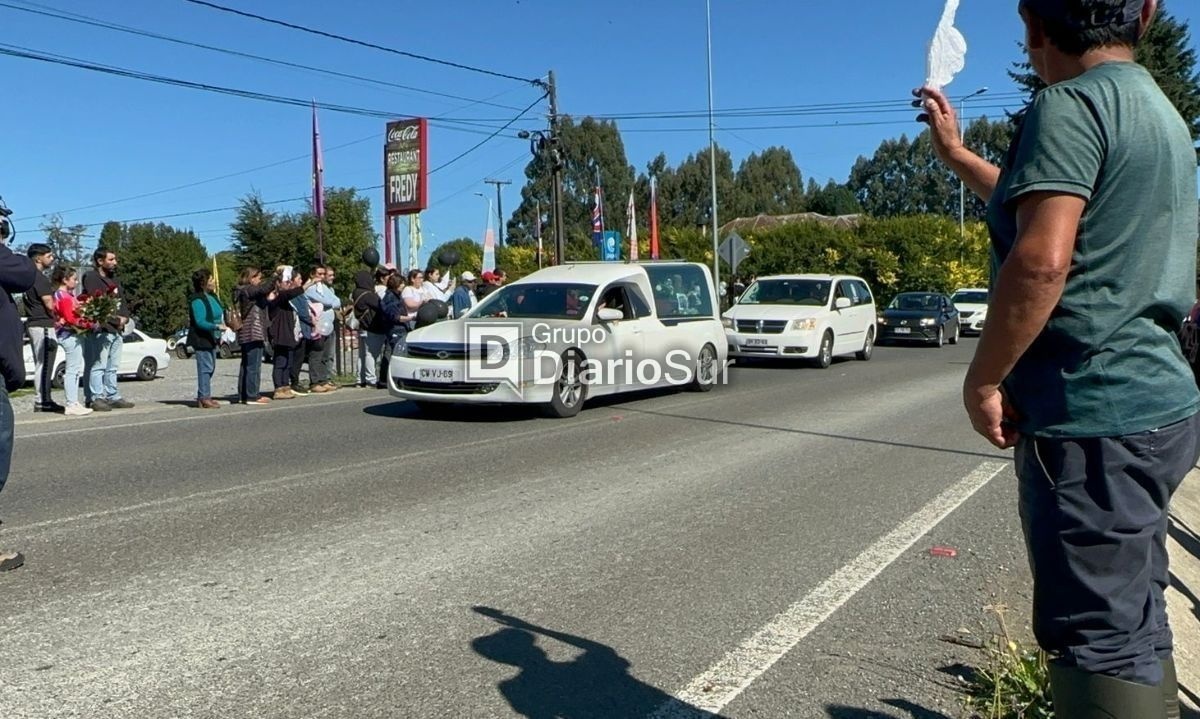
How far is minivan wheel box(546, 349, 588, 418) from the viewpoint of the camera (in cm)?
1156

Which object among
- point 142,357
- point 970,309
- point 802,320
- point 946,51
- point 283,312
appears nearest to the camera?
point 946,51

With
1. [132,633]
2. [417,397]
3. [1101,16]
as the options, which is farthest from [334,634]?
[417,397]

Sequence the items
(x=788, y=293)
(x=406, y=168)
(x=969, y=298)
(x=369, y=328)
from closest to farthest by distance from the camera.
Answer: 1. (x=369, y=328)
2. (x=788, y=293)
3. (x=406, y=168)
4. (x=969, y=298)

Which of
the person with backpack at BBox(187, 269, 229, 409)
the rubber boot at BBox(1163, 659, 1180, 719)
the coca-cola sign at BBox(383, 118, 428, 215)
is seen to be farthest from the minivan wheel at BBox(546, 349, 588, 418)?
the coca-cola sign at BBox(383, 118, 428, 215)

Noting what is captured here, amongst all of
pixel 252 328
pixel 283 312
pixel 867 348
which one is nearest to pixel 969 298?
pixel 867 348

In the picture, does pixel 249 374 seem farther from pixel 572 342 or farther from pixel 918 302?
pixel 918 302

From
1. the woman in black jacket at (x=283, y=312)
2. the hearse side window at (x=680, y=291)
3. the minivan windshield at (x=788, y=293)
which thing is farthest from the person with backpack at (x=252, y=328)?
the minivan windshield at (x=788, y=293)

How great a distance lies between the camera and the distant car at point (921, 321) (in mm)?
26969

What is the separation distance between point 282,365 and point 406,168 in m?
14.4

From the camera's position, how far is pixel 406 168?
27578 mm

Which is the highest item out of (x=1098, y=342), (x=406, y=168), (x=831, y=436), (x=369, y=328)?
(x=406, y=168)

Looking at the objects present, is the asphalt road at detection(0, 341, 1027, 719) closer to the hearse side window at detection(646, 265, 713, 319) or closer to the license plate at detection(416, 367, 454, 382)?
the license plate at detection(416, 367, 454, 382)

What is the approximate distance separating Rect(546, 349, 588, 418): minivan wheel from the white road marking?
5460 mm

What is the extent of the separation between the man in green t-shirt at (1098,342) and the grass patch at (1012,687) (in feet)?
4.06
